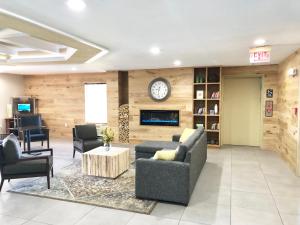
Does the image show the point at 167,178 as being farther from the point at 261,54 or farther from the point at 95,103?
the point at 95,103

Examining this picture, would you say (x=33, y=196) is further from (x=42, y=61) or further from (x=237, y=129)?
(x=237, y=129)

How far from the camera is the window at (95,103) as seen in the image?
26.6 feet

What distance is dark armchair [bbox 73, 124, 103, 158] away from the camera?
5.40 meters

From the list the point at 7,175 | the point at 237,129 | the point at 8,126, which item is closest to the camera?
the point at 7,175

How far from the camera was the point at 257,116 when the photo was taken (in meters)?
6.90

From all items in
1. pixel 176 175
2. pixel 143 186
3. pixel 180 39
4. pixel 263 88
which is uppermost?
pixel 180 39

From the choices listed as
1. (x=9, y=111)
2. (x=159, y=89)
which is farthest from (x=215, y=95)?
(x=9, y=111)

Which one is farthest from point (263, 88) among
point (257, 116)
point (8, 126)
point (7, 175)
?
point (8, 126)

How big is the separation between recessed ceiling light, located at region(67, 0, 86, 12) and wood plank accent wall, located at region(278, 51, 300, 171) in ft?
13.3

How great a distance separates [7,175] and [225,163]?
167 inches

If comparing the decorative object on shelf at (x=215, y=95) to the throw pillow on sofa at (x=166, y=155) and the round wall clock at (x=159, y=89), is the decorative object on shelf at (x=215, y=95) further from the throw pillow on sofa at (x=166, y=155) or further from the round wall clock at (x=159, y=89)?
the throw pillow on sofa at (x=166, y=155)

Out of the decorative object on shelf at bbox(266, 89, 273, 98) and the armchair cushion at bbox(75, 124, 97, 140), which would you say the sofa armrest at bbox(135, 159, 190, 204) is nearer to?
the armchair cushion at bbox(75, 124, 97, 140)

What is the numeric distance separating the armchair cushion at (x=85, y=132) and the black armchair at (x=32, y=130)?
1.24 metres

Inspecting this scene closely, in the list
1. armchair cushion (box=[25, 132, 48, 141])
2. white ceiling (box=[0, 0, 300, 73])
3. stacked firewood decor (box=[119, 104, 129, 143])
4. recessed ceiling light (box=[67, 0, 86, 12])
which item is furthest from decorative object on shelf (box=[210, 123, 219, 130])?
recessed ceiling light (box=[67, 0, 86, 12])
